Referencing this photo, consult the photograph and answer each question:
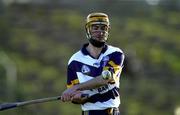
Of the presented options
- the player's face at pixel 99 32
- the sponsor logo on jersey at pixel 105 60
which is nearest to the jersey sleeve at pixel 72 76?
the sponsor logo on jersey at pixel 105 60

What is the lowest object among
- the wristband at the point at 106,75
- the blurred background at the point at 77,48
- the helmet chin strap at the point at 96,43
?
the blurred background at the point at 77,48

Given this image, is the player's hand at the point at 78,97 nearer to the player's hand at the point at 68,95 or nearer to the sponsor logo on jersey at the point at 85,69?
the player's hand at the point at 68,95

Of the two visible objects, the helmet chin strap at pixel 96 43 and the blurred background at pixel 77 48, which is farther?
the blurred background at pixel 77 48

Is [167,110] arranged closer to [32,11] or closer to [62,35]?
[62,35]

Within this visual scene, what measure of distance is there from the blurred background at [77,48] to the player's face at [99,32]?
9031 millimetres

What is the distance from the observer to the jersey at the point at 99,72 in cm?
963

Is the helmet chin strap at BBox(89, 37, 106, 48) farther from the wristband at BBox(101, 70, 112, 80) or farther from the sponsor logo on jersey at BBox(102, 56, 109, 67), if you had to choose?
the wristband at BBox(101, 70, 112, 80)

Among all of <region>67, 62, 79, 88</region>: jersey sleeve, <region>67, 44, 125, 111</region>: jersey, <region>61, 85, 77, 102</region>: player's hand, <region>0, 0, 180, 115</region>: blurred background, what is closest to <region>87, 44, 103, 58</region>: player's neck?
<region>67, 44, 125, 111</region>: jersey

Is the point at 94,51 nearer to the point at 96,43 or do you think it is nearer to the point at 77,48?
the point at 96,43

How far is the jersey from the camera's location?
31.6 ft

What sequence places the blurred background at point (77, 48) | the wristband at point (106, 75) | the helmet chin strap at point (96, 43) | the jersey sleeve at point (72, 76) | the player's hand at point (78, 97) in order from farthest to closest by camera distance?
the blurred background at point (77, 48)
the jersey sleeve at point (72, 76)
the helmet chin strap at point (96, 43)
the player's hand at point (78, 97)
the wristband at point (106, 75)

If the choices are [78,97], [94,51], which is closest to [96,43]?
[94,51]

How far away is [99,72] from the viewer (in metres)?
9.64

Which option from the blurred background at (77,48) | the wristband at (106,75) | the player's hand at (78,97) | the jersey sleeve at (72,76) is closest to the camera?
the wristband at (106,75)
